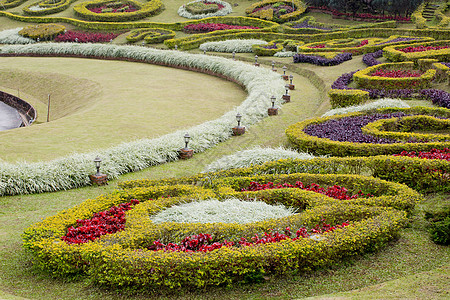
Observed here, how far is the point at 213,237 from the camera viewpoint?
648 cm

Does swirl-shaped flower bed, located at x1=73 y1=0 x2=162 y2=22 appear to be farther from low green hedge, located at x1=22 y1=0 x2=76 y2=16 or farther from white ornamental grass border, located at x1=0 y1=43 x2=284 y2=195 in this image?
white ornamental grass border, located at x1=0 y1=43 x2=284 y2=195

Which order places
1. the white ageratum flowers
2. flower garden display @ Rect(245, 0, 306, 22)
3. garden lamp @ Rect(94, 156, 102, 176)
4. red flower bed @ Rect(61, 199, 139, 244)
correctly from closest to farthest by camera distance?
red flower bed @ Rect(61, 199, 139, 244) < garden lamp @ Rect(94, 156, 102, 176) < flower garden display @ Rect(245, 0, 306, 22) < the white ageratum flowers

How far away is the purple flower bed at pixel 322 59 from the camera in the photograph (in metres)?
22.6

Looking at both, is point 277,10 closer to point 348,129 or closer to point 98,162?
point 348,129

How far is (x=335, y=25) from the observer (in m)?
32.5

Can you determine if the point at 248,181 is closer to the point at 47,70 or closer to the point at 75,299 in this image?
the point at 75,299

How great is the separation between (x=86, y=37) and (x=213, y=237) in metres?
31.6

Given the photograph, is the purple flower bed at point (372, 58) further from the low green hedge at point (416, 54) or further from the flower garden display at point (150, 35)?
the flower garden display at point (150, 35)

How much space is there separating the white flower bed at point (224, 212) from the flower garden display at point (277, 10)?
28984 millimetres

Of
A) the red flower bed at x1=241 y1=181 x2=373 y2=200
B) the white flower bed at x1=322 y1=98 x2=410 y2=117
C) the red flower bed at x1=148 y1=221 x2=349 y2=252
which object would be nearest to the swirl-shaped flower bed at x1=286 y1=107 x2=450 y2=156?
the white flower bed at x1=322 y1=98 x2=410 y2=117

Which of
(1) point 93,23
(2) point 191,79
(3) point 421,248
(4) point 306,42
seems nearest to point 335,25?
(4) point 306,42

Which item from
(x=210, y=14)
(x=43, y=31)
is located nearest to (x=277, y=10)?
(x=210, y=14)

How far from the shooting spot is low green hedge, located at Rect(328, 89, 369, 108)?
14898mm

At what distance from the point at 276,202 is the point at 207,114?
9550mm
